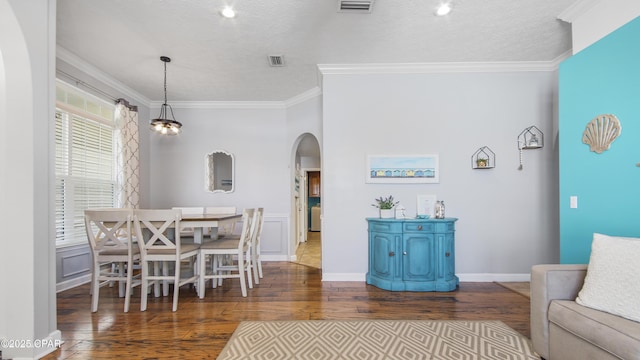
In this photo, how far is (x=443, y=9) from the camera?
252cm

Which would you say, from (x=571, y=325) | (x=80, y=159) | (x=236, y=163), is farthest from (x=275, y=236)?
(x=571, y=325)

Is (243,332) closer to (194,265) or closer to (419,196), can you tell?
(194,265)

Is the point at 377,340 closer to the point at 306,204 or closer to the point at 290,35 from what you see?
the point at 290,35

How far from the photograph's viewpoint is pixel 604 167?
7.23ft

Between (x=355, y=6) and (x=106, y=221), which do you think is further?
(x=106, y=221)

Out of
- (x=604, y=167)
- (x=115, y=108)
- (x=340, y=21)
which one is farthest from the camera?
(x=115, y=108)

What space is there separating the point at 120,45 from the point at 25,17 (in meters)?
1.29

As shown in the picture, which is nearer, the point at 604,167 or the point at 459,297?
the point at 604,167

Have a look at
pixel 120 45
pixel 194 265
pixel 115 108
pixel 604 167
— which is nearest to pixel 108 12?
pixel 120 45

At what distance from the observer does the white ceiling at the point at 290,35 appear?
253 centimetres

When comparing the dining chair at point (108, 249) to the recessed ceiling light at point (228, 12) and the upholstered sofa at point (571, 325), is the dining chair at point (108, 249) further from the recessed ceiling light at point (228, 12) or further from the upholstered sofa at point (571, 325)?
the upholstered sofa at point (571, 325)

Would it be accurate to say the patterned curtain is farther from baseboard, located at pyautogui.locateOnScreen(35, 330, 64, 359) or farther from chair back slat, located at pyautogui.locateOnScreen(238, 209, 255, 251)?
Answer: baseboard, located at pyautogui.locateOnScreen(35, 330, 64, 359)

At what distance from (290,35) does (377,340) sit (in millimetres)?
2938

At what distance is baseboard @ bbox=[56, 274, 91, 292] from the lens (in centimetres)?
330
